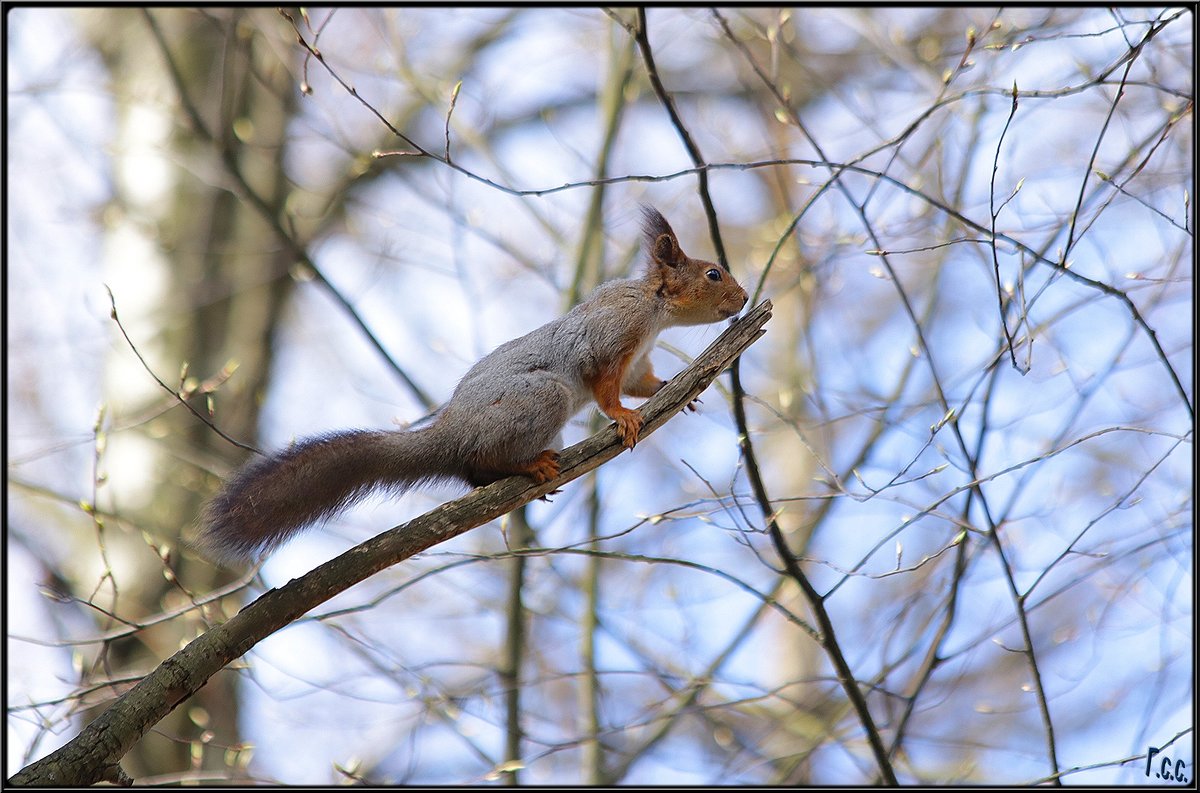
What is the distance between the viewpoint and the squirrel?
3.05 meters

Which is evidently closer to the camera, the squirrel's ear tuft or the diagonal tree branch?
the diagonal tree branch

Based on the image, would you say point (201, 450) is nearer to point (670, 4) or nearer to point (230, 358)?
point (230, 358)

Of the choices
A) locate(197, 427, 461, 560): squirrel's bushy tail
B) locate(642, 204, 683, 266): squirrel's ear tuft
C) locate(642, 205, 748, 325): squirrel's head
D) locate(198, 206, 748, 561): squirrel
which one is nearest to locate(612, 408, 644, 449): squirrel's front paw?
locate(198, 206, 748, 561): squirrel

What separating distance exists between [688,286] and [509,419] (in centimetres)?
105

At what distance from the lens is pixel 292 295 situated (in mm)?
7238

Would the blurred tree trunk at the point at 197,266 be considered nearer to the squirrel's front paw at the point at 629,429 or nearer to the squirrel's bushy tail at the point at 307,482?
the squirrel's bushy tail at the point at 307,482

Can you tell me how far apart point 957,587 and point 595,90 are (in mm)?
5107

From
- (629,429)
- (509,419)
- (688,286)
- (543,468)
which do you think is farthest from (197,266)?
(629,429)

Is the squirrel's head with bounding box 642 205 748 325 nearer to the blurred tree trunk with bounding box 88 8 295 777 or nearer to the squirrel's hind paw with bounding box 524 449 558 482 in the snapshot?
the squirrel's hind paw with bounding box 524 449 558 482

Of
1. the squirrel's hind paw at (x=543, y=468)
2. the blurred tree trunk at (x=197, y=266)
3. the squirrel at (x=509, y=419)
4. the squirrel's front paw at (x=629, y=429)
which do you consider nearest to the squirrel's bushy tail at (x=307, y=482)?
the squirrel at (x=509, y=419)

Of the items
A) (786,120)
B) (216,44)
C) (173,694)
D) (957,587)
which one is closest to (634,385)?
(786,120)

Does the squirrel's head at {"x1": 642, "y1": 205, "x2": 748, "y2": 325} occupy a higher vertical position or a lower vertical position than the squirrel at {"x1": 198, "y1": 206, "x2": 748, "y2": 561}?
higher

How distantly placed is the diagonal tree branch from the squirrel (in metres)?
0.11

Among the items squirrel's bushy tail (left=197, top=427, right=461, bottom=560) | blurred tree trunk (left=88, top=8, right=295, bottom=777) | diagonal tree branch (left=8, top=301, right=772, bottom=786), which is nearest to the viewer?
diagonal tree branch (left=8, top=301, right=772, bottom=786)
